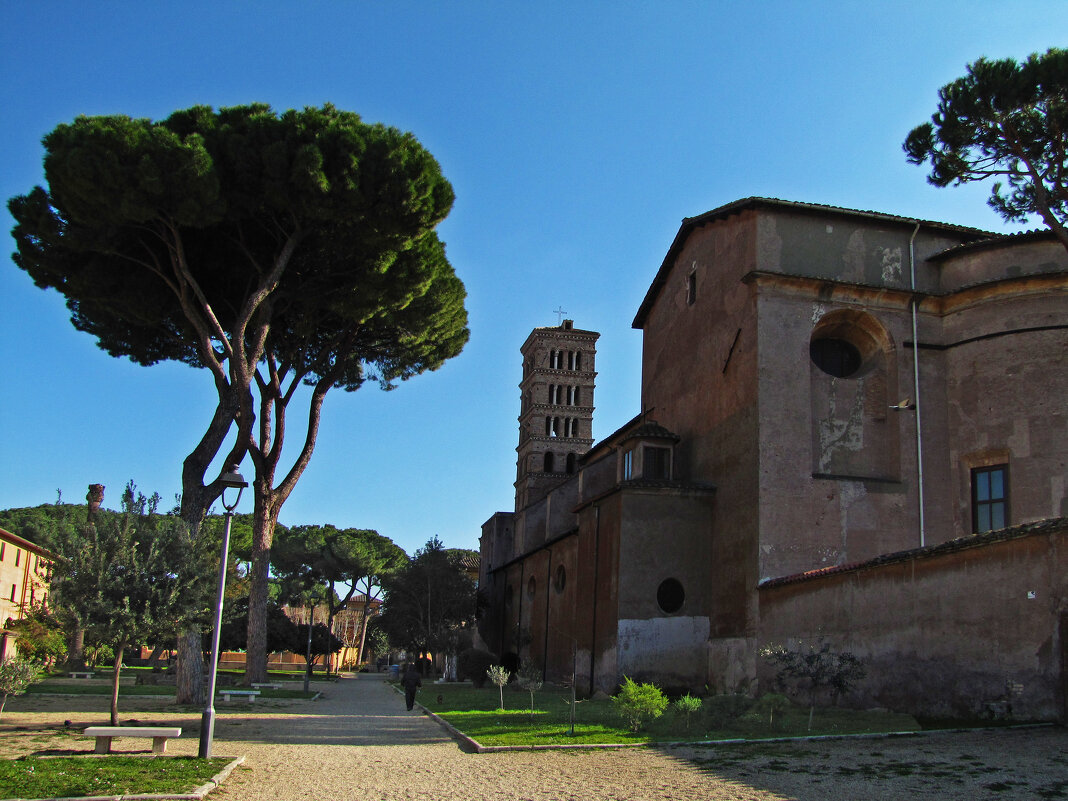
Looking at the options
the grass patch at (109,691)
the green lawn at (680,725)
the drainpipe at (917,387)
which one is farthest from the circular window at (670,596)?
the grass patch at (109,691)

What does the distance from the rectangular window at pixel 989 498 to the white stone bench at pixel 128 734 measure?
17900 mm

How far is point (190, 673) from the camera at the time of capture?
20.5 metres

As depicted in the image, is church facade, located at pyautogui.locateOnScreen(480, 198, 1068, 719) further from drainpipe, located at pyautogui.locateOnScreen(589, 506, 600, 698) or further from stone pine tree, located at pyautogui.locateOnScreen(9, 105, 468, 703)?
stone pine tree, located at pyautogui.locateOnScreen(9, 105, 468, 703)

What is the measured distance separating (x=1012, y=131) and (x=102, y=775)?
19.4 meters

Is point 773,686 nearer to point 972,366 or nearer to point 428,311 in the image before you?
point 972,366

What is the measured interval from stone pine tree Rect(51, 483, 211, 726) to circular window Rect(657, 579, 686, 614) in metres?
13.1

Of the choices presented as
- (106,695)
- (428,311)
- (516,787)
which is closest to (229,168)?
(428,311)

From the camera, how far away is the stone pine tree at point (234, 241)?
1994 cm

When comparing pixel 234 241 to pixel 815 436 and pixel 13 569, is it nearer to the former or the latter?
pixel 815 436

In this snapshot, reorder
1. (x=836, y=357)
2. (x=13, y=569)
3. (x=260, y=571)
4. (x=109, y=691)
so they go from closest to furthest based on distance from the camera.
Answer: (x=836, y=357) → (x=109, y=691) → (x=260, y=571) → (x=13, y=569)

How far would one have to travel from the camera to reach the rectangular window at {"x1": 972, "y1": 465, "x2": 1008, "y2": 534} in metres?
21.3

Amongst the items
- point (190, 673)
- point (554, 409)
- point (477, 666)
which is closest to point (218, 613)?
point (190, 673)

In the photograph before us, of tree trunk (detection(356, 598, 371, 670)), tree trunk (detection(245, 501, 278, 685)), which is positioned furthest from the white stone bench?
tree trunk (detection(356, 598, 371, 670))

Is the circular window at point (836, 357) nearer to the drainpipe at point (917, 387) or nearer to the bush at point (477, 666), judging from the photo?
the drainpipe at point (917, 387)
